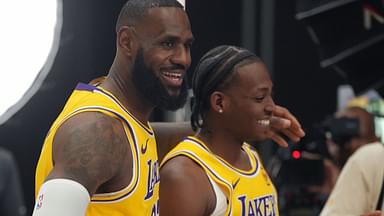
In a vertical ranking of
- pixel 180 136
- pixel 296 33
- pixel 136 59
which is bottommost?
pixel 296 33

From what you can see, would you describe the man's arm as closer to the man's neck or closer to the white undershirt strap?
the white undershirt strap

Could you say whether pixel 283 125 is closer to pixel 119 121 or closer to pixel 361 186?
pixel 361 186

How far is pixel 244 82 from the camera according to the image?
2785mm

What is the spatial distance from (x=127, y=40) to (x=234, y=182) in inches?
25.2

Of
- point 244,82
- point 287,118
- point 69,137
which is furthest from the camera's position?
point 287,118

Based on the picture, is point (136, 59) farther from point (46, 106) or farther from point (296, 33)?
point (296, 33)

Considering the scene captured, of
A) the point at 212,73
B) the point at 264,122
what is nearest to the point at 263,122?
the point at 264,122

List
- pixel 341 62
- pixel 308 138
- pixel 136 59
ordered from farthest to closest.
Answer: pixel 341 62
pixel 308 138
pixel 136 59

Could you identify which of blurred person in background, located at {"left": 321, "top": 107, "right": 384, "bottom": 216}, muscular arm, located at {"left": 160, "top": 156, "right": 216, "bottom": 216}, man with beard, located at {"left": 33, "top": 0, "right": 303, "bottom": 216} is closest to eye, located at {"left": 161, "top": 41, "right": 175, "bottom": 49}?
man with beard, located at {"left": 33, "top": 0, "right": 303, "bottom": 216}

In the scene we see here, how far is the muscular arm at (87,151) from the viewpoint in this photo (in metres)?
2.00

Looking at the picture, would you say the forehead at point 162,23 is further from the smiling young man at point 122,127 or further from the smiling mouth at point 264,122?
the smiling mouth at point 264,122

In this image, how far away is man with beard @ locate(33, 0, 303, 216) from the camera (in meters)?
1.99

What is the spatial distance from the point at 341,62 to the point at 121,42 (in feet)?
11.7

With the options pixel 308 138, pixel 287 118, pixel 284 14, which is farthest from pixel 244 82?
pixel 284 14
